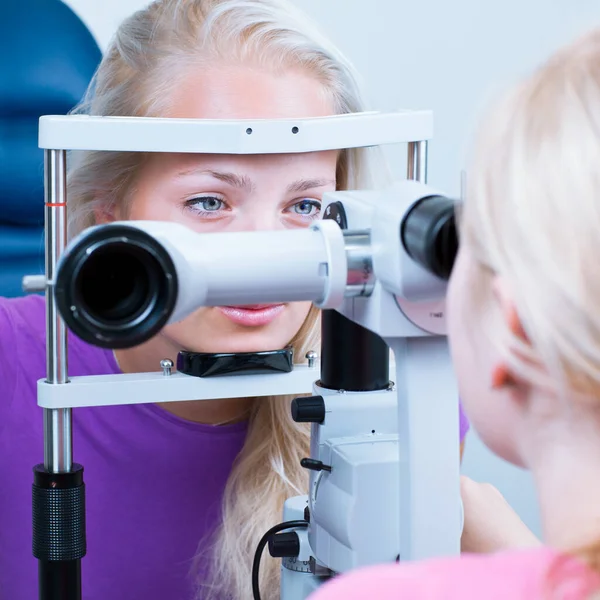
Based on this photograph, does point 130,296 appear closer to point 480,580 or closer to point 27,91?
point 480,580

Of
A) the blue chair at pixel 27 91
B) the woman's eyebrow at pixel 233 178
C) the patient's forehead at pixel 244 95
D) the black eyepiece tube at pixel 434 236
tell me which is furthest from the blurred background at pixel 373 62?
the black eyepiece tube at pixel 434 236

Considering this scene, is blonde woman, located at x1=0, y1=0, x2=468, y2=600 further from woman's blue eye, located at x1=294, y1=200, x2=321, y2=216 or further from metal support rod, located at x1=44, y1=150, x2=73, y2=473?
metal support rod, located at x1=44, y1=150, x2=73, y2=473

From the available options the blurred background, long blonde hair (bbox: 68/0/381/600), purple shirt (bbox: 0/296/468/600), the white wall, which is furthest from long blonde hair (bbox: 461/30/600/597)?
the white wall

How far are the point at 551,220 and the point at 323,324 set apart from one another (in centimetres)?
31

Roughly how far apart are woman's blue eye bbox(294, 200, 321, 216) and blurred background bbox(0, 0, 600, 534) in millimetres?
527

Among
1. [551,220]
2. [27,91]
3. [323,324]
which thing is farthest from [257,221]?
[27,91]

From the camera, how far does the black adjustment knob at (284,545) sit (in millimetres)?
728

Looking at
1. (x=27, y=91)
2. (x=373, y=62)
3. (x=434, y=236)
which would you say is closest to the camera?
(x=434, y=236)

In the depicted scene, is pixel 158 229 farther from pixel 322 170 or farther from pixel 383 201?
pixel 322 170

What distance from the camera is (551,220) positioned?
1.38 ft

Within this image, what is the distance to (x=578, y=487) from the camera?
0.46m

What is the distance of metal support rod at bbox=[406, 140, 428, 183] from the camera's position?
84cm

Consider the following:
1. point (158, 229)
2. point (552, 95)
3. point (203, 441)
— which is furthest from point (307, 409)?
point (203, 441)

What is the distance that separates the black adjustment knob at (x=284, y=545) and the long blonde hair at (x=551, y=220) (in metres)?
0.33
